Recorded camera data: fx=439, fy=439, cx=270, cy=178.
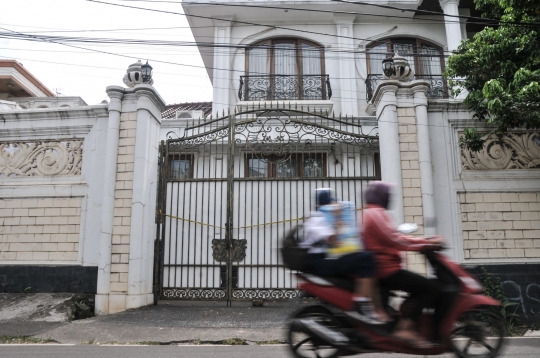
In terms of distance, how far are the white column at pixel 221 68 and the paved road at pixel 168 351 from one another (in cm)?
885

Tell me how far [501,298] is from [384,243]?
461cm

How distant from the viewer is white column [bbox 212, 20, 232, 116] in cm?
1333

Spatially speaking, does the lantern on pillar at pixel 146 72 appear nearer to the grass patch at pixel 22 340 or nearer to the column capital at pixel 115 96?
the column capital at pixel 115 96

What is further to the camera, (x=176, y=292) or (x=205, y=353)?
(x=176, y=292)

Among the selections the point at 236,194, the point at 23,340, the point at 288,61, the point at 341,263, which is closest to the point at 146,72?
the point at 236,194

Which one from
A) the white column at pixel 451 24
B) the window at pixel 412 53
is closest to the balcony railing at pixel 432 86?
the window at pixel 412 53

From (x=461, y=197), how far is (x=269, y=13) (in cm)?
907

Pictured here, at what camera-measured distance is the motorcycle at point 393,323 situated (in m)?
3.35

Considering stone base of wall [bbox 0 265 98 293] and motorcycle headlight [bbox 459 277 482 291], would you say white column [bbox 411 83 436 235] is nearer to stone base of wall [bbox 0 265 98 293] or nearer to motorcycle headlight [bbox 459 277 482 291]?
motorcycle headlight [bbox 459 277 482 291]

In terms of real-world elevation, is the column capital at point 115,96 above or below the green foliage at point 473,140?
above

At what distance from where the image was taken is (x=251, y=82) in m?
13.4

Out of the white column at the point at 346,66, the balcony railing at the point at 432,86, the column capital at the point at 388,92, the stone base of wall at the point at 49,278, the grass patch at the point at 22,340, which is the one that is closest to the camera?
the grass patch at the point at 22,340

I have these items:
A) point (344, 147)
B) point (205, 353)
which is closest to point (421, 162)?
point (344, 147)

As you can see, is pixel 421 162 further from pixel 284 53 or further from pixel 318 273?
pixel 284 53
